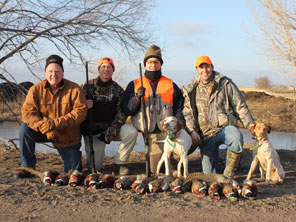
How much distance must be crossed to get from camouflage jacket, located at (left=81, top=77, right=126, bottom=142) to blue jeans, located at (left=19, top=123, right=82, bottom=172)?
58 centimetres

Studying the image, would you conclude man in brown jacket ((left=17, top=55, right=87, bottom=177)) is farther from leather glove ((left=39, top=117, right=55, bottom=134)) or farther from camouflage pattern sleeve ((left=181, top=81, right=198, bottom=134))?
camouflage pattern sleeve ((left=181, top=81, right=198, bottom=134))

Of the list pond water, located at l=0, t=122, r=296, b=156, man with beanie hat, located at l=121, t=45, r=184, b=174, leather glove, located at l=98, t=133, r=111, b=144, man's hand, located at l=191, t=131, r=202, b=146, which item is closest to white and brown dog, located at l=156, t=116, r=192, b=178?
man's hand, located at l=191, t=131, r=202, b=146

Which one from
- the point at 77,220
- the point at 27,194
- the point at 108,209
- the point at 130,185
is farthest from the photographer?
the point at 130,185

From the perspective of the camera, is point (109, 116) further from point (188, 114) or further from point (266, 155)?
point (266, 155)

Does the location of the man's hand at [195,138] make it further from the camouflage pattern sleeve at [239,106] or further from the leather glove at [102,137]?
the leather glove at [102,137]

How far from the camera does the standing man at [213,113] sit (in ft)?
18.3

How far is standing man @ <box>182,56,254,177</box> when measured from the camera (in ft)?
18.3

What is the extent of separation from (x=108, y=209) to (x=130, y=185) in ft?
2.80

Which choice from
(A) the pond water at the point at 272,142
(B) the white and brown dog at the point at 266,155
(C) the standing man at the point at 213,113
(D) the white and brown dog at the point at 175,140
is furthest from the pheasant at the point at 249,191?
(A) the pond water at the point at 272,142

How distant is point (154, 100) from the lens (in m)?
5.82

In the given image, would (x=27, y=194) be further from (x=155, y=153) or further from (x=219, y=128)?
(x=219, y=128)

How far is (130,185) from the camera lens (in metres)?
4.83

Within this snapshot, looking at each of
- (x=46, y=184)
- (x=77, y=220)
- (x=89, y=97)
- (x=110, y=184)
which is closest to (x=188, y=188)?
(x=110, y=184)

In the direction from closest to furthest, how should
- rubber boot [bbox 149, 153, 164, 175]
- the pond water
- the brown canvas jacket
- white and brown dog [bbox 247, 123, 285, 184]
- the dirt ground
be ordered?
the dirt ground, white and brown dog [bbox 247, 123, 285, 184], the brown canvas jacket, rubber boot [bbox 149, 153, 164, 175], the pond water
